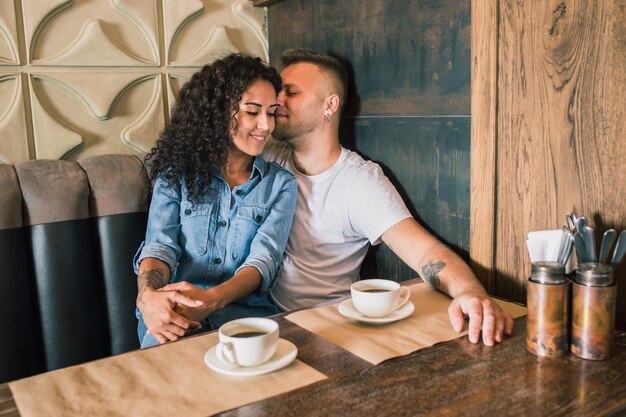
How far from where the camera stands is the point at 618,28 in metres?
1.21

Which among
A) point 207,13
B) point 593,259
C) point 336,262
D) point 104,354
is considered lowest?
point 104,354

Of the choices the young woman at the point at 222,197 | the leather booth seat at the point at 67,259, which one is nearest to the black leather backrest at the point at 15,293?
the leather booth seat at the point at 67,259

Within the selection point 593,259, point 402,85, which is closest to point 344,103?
point 402,85

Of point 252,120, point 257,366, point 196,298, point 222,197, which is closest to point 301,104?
point 252,120

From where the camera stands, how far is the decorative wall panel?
1.98 m

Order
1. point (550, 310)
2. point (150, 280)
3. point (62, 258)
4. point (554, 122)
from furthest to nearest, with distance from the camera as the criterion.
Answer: point (62, 258) < point (150, 280) < point (554, 122) < point (550, 310)

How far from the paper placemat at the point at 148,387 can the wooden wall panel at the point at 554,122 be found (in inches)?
28.6

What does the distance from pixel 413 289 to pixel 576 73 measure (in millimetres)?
661

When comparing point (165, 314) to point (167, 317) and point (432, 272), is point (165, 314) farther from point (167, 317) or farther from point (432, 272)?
point (432, 272)

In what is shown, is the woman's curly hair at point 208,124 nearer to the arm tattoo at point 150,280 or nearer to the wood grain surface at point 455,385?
the arm tattoo at point 150,280

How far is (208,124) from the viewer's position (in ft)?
6.07

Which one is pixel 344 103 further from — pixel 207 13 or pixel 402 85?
pixel 207 13

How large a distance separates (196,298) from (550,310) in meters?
0.88

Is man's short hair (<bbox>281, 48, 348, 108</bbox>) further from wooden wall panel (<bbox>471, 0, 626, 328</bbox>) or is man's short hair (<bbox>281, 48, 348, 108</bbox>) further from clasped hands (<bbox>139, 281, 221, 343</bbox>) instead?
clasped hands (<bbox>139, 281, 221, 343</bbox>)
